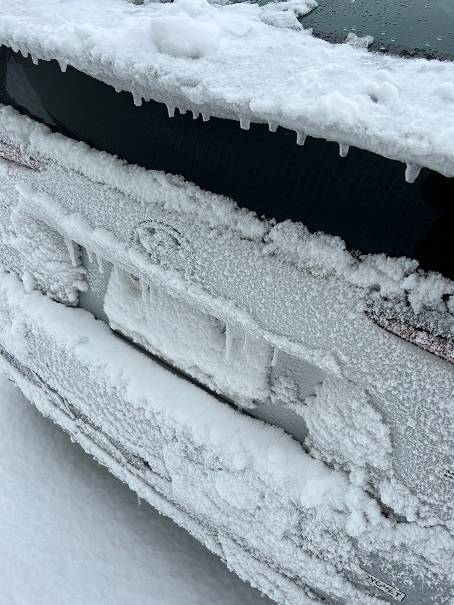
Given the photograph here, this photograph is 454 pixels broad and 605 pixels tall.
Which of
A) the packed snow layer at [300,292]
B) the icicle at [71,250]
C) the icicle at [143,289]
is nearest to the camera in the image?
the packed snow layer at [300,292]

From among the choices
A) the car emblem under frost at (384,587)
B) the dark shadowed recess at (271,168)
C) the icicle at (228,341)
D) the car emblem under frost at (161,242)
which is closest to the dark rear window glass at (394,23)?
the dark shadowed recess at (271,168)

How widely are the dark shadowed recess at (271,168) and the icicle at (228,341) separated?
0.33 metres

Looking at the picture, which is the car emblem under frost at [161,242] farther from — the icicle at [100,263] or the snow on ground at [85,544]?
the snow on ground at [85,544]

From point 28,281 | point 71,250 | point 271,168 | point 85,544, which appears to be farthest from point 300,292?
point 85,544

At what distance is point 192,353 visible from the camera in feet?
4.89

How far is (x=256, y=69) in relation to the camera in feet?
3.11

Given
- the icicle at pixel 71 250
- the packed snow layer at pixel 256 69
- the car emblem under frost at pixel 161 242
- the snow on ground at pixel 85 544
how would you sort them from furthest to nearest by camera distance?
the snow on ground at pixel 85 544
the icicle at pixel 71 250
the car emblem under frost at pixel 161 242
the packed snow layer at pixel 256 69

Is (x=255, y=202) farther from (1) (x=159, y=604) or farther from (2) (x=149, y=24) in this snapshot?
(1) (x=159, y=604)

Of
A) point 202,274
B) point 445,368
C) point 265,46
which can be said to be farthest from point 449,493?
point 265,46

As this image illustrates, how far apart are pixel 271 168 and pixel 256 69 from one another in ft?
0.64

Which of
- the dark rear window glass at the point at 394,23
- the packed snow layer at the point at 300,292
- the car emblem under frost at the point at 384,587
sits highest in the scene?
the dark rear window glass at the point at 394,23

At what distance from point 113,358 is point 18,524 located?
1022mm

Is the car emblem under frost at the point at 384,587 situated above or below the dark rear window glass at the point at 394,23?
below

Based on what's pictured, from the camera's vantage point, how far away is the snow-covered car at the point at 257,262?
931 mm
